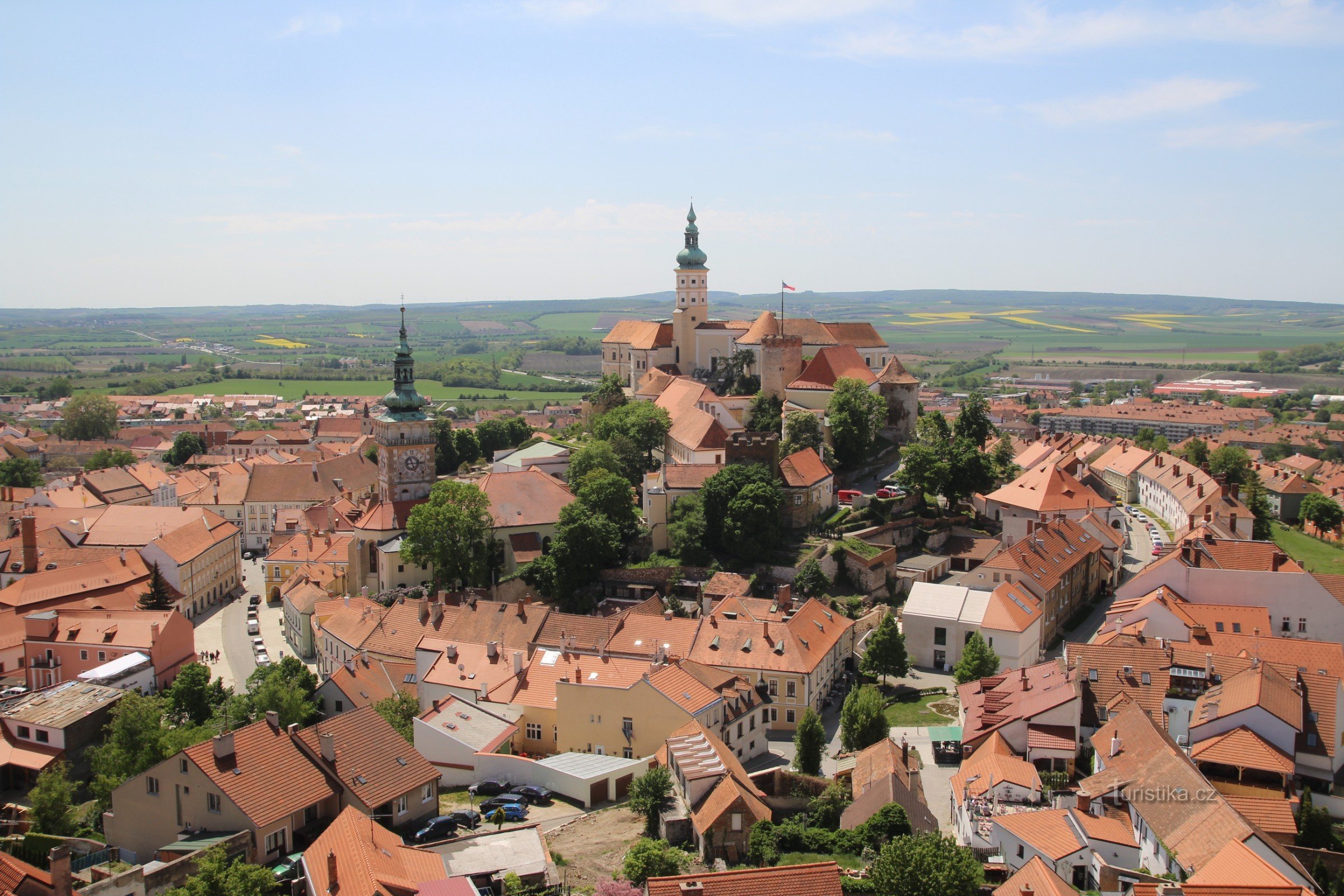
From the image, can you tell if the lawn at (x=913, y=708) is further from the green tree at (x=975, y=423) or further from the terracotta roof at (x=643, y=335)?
the terracotta roof at (x=643, y=335)

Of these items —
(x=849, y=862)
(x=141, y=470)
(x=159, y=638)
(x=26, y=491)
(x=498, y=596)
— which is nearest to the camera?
(x=849, y=862)

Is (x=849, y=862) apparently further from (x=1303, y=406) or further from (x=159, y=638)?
(x=1303, y=406)

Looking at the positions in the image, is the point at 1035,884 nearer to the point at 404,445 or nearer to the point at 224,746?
the point at 224,746

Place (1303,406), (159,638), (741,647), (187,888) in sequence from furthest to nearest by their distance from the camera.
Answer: (1303,406) → (159,638) → (741,647) → (187,888)

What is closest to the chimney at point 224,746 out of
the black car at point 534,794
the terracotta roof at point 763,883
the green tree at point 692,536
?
the black car at point 534,794

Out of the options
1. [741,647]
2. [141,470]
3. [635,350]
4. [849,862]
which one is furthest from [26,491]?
[849,862]

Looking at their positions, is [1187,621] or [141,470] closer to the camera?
[1187,621]
